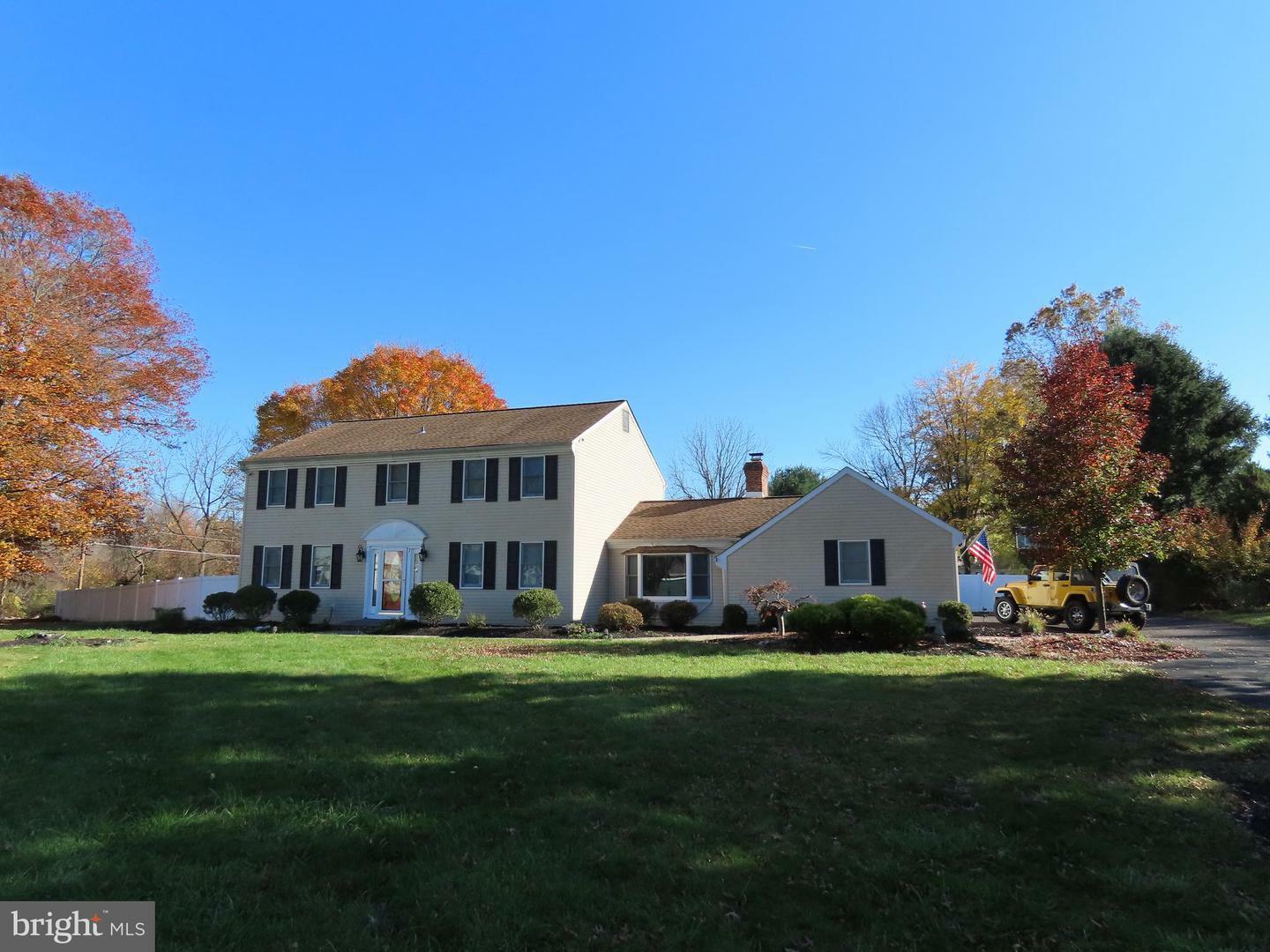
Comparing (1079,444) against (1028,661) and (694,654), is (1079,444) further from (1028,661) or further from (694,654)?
(694,654)

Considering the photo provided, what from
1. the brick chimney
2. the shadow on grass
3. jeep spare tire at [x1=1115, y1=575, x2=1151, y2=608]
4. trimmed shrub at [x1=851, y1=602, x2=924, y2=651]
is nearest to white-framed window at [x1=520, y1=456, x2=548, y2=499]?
the brick chimney

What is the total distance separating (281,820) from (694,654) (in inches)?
387

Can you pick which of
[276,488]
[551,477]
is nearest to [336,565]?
[276,488]

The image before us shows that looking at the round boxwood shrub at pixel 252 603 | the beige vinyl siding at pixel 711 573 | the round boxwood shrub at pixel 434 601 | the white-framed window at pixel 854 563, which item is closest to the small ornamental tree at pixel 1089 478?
the white-framed window at pixel 854 563

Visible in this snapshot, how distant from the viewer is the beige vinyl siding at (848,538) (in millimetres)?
19797

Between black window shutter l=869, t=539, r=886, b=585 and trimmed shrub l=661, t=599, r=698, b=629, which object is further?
trimmed shrub l=661, t=599, r=698, b=629

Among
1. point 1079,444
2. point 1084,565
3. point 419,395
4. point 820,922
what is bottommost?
point 820,922

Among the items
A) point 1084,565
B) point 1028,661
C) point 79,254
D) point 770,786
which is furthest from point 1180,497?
point 79,254

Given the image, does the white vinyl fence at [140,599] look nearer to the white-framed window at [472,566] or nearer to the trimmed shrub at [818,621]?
the white-framed window at [472,566]

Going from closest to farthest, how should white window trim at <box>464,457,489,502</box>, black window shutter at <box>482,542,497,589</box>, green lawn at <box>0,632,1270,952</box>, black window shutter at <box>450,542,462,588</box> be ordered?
green lawn at <box>0,632,1270,952</box>
black window shutter at <box>482,542,497,589</box>
black window shutter at <box>450,542,462,588</box>
white window trim at <box>464,457,489,502</box>

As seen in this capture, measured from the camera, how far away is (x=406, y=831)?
178 inches

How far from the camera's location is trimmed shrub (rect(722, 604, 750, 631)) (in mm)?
20594

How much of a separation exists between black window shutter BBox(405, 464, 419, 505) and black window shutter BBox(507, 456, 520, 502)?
11.3ft

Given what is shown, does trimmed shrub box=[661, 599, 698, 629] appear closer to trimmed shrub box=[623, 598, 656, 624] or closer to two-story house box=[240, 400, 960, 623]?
trimmed shrub box=[623, 598, 656, 624]
